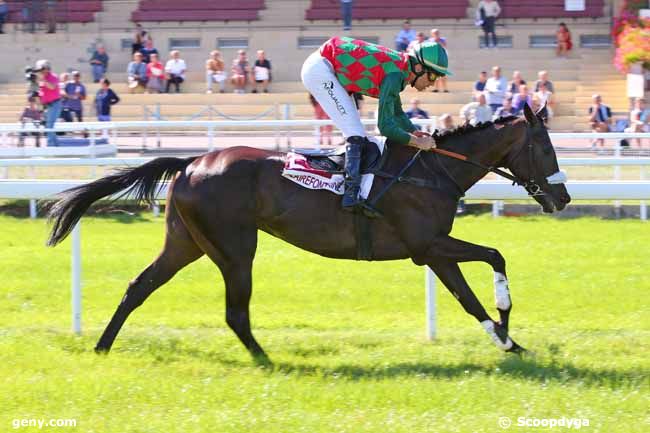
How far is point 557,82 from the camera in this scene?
21203 mm

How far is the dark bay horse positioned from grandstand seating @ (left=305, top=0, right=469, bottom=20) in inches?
746

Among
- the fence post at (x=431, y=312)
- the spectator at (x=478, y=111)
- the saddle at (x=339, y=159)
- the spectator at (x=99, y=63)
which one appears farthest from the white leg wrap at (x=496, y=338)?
the spectator at (x=99, y=63)

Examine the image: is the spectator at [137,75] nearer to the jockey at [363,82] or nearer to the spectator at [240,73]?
the spectator at [240,73]

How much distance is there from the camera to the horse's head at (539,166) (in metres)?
6.61

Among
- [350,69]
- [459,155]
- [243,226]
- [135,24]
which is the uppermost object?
[135,24]

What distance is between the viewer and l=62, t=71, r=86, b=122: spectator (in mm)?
18031

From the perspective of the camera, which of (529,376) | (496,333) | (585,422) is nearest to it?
(585,422)

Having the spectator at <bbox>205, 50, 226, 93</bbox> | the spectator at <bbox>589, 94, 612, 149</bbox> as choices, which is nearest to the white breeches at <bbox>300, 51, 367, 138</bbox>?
the spectator at <bbox>589, 94, 612, 149</bbox>

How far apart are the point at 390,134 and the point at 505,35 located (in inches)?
724

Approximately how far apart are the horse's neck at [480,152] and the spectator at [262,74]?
47.3 ft

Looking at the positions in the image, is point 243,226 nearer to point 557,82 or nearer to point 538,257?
point 538,257

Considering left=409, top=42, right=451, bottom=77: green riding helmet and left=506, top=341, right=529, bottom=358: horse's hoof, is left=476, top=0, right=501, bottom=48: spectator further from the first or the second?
left=506, top=341, right=529, bottom=358: horse's hoof

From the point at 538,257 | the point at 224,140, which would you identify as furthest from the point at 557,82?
the point at 538,257

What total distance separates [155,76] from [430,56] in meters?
15.4
